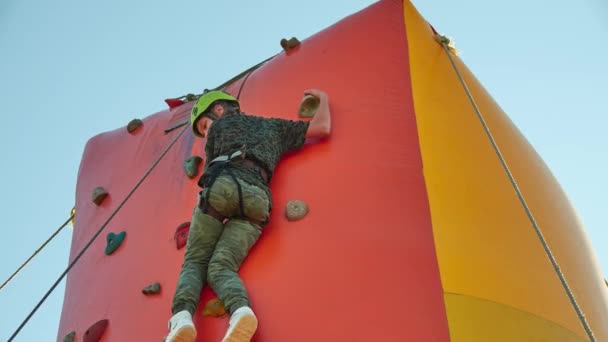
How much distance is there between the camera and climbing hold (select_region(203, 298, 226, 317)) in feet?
6.83

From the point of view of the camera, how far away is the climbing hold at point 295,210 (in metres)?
2.32

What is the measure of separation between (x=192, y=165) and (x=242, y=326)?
4.18ft

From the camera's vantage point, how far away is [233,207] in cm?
228

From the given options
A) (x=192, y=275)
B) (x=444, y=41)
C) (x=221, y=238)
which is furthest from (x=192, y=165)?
(x=444, y=41)

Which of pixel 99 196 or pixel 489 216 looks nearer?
pixel 489 216

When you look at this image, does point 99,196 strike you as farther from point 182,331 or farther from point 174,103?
point 182,331

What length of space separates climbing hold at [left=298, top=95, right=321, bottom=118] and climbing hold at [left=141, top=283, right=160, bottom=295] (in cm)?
94

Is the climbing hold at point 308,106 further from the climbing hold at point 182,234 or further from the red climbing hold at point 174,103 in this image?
the red climbing hold at point 174,103

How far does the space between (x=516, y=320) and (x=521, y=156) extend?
1.15 meters

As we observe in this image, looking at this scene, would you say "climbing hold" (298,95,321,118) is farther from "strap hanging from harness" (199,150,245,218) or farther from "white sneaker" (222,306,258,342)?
"white sneaker" (222,306,258,342)

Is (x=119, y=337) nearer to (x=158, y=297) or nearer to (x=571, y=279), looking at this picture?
(x=158, y=297)

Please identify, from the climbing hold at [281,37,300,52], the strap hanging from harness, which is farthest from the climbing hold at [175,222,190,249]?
the climbing hold at [281,37,300,52]

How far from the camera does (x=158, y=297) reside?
95.3 inches

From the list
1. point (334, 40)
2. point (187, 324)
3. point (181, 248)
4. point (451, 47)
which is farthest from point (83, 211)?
point (451, 47)
